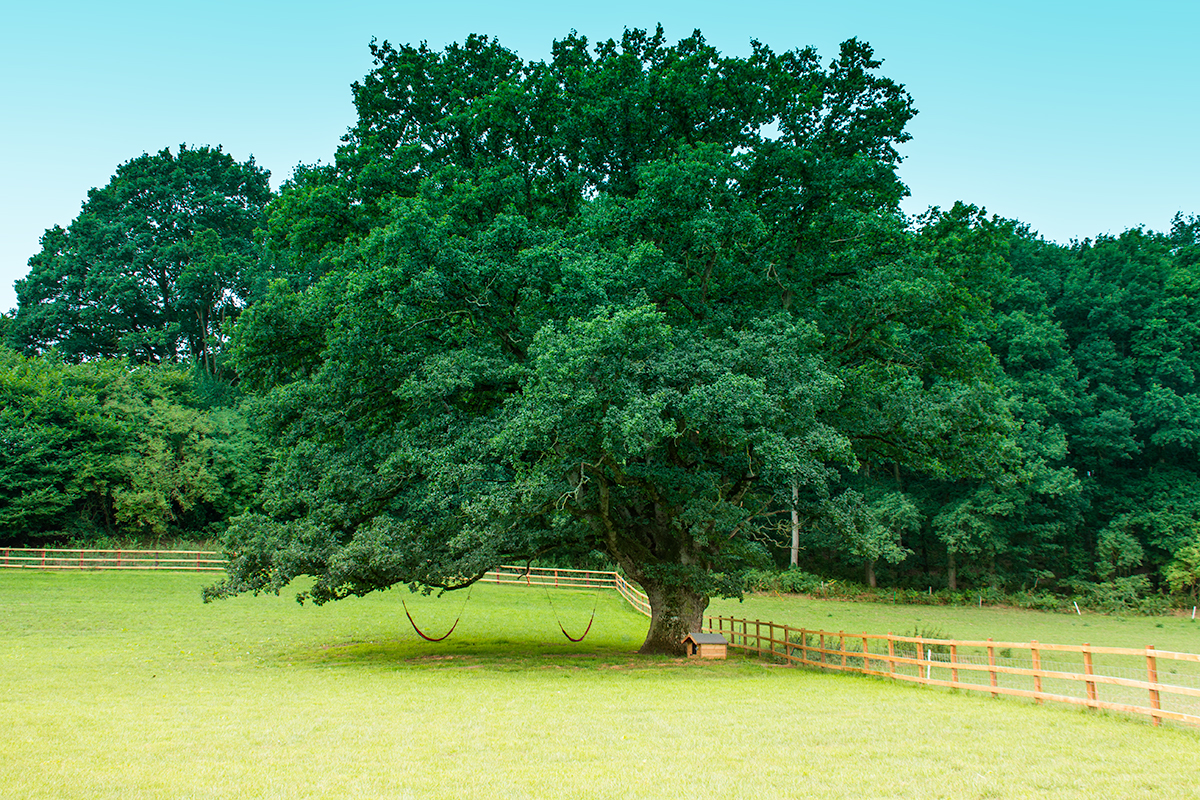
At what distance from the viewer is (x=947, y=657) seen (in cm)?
1719

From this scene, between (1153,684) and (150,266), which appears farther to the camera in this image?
(150,266)

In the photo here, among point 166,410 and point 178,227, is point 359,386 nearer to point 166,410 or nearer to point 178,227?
point 166,410

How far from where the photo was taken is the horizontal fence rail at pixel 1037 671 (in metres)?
9.09

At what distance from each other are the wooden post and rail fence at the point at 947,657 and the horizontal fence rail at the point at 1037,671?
2cm

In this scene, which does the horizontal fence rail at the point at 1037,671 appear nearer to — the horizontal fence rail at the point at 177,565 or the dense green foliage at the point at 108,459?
the horizontal fence rail at the point at 177,565

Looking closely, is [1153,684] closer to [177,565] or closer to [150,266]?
[177,565]

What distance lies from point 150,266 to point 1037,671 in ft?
212

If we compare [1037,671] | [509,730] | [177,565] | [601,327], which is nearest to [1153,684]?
[1037,671]

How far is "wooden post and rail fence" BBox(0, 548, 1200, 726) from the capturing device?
9.77 meters

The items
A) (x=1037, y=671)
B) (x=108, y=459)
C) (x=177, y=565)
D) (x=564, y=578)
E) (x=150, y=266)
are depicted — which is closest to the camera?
(x=1037, y=671)

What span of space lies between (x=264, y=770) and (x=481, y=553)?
904 centimetres

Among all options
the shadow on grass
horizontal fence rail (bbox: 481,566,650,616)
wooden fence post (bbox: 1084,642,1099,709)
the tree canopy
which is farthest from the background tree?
wooden fence post (bbox: 1084,642,1099,709)

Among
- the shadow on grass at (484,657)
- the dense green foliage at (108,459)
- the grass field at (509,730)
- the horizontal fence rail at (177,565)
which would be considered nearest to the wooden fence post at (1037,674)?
the grass field at (509,730)

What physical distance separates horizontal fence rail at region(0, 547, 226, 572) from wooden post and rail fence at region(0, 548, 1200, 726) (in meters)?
0.04
